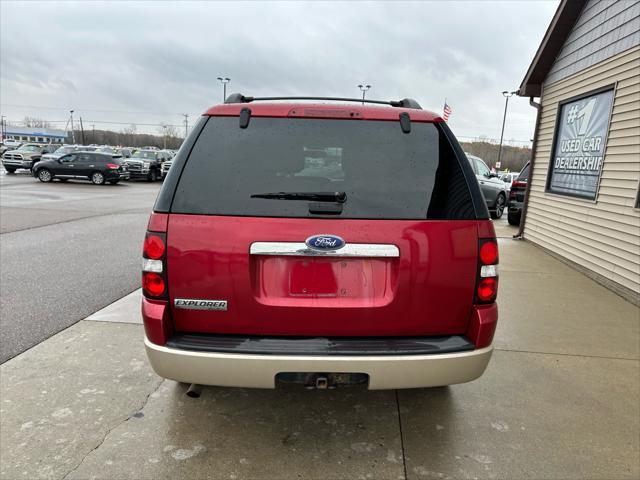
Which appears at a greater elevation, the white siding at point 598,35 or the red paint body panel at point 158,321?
the white siding at point 598,35

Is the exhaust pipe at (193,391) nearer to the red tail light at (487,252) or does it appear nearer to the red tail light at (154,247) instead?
the red tail light at (154,247)

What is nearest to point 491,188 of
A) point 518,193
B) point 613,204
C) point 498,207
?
point 498,207

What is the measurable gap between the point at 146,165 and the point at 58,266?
22.2 meters

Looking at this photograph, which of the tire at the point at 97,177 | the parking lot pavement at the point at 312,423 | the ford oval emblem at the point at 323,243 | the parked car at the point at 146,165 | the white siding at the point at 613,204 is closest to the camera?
the ford oval emblem at the point at 323,243

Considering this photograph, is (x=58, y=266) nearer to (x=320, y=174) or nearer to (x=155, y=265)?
(x=155, y=265)

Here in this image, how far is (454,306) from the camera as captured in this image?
7.34ft

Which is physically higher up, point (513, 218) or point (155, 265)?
point (155, 265)

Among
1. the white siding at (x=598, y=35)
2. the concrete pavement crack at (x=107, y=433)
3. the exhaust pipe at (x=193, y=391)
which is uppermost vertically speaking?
the white siding at (x=598, y=35)

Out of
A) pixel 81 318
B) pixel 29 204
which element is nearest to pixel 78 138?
pixel 29 204

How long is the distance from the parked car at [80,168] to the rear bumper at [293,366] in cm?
2251

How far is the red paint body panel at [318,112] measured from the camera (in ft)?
7.73

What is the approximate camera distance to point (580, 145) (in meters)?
7.33

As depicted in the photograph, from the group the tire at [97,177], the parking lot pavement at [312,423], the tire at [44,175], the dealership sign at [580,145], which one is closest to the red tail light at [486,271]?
the parking lot pavement at [312,423]

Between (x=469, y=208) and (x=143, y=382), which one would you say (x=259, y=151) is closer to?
(x=469, y=208)
